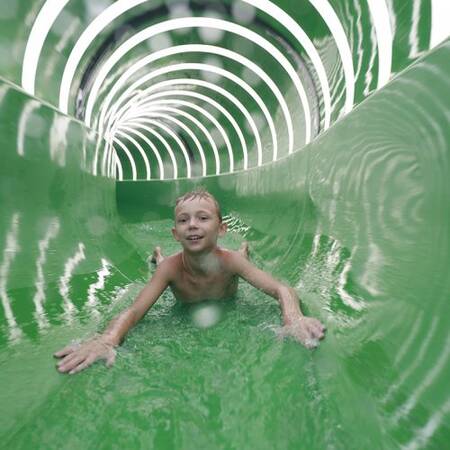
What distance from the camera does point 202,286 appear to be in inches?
131

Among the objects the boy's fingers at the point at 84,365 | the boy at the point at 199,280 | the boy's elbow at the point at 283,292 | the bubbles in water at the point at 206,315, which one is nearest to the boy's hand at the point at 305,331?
the boy at the point at 199,280

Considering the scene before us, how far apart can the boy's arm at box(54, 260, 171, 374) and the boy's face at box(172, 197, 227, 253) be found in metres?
0.35

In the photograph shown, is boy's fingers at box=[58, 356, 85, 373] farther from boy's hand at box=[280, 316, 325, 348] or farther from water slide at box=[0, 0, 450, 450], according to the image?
boy's hand at box=[280, 316, 325, 348]

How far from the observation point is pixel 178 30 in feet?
20.7

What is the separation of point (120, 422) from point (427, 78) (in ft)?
6.66

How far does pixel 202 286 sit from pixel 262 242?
8.96ft

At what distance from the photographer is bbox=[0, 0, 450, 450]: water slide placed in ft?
5.76

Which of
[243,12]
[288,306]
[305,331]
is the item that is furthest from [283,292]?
[243,12]

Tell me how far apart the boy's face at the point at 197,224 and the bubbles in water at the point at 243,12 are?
3303mm

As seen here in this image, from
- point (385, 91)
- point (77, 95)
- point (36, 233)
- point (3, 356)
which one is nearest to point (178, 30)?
point (77, 95)

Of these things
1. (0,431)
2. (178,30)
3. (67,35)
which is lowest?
(0,431)

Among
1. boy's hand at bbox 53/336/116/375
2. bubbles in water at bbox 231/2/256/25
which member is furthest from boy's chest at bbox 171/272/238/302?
bubbles in water at bbox 231/2/256/25

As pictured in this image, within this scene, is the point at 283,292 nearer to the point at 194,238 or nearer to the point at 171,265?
the point at 194,238

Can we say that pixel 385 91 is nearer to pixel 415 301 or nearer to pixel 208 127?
pixel 415 301
